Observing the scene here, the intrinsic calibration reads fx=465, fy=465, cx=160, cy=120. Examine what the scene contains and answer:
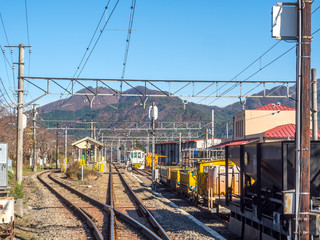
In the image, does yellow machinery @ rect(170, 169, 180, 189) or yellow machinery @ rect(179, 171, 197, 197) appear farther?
yellow machinery @ rect(170, 169, 180, 189)

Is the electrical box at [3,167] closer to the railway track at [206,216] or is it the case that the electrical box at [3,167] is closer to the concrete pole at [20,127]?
the railway track at [206,216]

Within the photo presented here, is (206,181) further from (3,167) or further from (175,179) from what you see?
(3,167)

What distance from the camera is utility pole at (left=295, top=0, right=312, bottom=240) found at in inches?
391

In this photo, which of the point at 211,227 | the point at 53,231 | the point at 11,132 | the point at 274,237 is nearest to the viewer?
the point at 274,237

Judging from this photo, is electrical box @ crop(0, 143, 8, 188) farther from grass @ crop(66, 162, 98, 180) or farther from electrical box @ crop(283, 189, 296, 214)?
grass @ crop(66, 162, 98, 180)

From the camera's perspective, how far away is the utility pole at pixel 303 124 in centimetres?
994

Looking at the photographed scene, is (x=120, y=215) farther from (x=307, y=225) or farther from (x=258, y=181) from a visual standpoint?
(x=307, y=225)

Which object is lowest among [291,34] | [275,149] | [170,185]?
[170,185]

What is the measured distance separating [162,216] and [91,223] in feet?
12.0

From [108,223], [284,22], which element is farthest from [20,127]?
[284,22]

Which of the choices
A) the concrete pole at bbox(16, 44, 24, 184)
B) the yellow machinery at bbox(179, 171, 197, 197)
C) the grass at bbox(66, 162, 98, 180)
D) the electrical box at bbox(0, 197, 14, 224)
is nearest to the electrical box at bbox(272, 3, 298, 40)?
the electrical box at bbox(0, 197, 14, 224)

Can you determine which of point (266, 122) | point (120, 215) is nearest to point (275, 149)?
point (120, 215)

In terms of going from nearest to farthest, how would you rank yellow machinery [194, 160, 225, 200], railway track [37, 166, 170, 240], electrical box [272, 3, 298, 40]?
electrical box [272, 3, 298, 40] < railway track [37, 166, 170, 240] < yellow machinery [194, 160, 225, 200]

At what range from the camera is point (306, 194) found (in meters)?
9.98
